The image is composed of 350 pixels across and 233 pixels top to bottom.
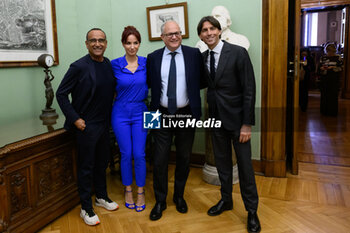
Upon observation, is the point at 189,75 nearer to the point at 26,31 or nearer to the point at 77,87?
the point at 77,87

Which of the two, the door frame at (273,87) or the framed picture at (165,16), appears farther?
the framed picture at (165,16)

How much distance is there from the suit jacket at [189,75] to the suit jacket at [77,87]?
47 centimetres

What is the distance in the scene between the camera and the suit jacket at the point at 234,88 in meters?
2.28

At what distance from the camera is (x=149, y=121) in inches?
102

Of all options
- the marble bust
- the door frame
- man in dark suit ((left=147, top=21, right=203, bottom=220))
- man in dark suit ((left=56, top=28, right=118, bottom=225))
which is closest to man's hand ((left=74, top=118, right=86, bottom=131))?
man in dark suit ((left=56, top=28, right=118, bottom=225))

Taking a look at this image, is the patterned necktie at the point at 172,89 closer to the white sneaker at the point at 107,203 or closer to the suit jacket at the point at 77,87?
the suit jacket at the point at 77,87

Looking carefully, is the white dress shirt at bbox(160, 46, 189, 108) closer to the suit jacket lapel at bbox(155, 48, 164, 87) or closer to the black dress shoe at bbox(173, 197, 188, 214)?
the suit jacket lapel at bbox(155, 48, 164, 87)

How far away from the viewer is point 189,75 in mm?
2439

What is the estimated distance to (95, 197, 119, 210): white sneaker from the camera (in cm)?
279

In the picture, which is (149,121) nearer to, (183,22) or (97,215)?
(97,215)

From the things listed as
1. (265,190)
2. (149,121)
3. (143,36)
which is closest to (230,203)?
(265,190)

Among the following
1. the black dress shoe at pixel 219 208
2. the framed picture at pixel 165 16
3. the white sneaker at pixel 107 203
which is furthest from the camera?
the framed picture at pixel 165 16

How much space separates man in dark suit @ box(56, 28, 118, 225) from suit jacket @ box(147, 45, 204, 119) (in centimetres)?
36

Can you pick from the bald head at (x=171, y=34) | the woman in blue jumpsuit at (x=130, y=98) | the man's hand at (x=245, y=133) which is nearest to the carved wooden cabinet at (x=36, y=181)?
the woman in blue jumpsuit at (x=130, y=98)
